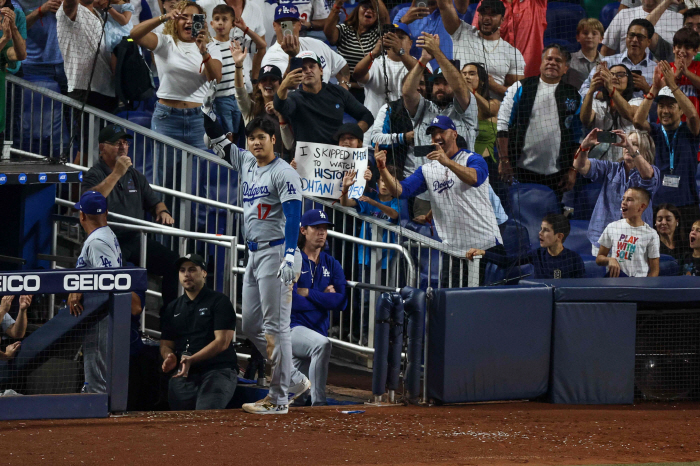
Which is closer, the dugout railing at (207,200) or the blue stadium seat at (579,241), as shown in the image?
the dugout railing at (207,200)

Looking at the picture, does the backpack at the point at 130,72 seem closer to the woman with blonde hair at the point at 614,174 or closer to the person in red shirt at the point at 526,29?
the person in red shirt at the point at 526,29

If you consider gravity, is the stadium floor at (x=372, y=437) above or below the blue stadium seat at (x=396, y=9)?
below

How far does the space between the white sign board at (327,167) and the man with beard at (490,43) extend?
5.42 feet

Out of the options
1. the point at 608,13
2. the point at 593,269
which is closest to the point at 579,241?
the point at 593,269

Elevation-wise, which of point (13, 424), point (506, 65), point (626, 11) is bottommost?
point (13, 424)

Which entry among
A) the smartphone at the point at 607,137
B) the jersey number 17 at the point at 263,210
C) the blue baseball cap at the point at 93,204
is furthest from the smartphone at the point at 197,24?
the smartphone at the point at 607,137

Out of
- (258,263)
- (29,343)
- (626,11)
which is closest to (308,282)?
(258,263)

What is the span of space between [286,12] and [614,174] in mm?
3886

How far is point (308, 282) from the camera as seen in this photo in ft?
23.4

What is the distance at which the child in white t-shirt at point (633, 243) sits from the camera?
25.9 feet

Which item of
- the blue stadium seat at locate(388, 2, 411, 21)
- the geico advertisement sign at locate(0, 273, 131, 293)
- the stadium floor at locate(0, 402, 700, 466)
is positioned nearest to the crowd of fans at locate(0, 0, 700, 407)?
the blue stadium seat at locate(388, 2, 411, 21)

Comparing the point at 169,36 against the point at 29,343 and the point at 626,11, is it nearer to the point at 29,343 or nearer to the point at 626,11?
the point at 29,343

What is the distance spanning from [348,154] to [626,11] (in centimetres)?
404

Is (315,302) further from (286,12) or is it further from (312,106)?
(286,12)
